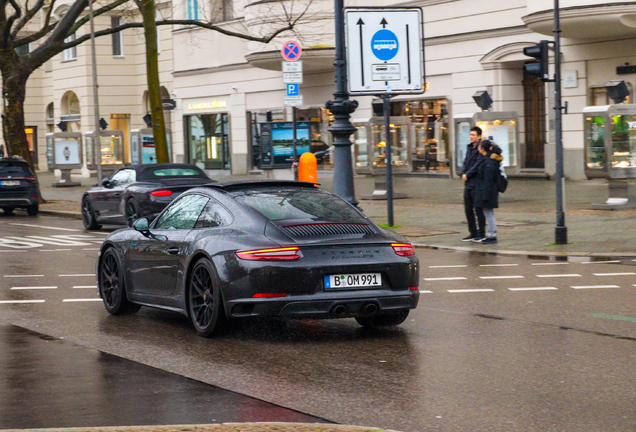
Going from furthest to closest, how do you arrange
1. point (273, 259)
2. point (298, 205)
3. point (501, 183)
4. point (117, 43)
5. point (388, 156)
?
point (117, 43) → point (388, 156) → point (501, 183) → point (298, 205) → point (273, 259)

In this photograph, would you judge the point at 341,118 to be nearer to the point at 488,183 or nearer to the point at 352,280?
the point at 488,183

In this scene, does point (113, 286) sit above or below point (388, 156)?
below

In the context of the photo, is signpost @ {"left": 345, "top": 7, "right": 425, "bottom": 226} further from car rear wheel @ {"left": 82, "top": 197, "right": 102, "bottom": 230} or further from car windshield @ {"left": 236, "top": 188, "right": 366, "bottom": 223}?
car windshield @ {"left": 236, "top": 188, "right": 366, "bottom": 223}

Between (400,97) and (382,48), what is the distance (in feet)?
53.3

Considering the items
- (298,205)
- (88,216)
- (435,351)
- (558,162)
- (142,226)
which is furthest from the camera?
(88,216)

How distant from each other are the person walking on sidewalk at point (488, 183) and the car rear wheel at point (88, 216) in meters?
8.77

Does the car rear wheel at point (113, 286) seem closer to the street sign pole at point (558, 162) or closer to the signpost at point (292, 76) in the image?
the street sign pole at point (558, 162)

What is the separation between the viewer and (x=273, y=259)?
8.00 meters

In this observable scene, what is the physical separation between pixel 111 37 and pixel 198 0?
10146 mm

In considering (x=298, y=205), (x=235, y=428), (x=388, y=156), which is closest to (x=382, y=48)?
(x=388, y=156)

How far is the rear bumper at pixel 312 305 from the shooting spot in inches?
314

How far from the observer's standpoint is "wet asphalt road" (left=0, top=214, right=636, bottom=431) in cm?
591

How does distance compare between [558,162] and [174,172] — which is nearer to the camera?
[558,162]

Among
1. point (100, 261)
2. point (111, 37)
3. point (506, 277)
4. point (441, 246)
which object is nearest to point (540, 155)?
point (441, 246)
